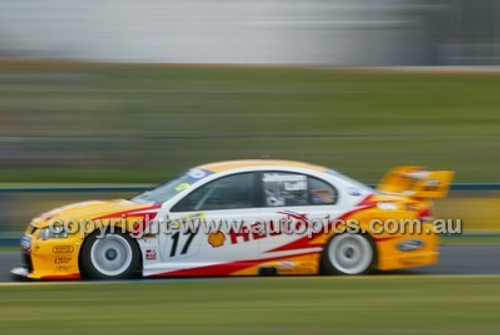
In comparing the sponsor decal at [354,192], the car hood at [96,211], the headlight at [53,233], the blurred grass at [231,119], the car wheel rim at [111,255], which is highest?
the blurred grass at [231,119]

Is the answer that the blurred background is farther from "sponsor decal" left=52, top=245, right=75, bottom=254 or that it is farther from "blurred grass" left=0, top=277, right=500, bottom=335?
"blurred grass" left=0, top=277, right=500, bottom=335

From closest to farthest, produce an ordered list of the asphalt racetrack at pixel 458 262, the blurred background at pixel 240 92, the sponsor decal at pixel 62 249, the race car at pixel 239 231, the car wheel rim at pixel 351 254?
1. the sponsor decal at pixel 62 249
2. the race car at pixel 239 231
3. the car wheel rim at pixel 351 254
4. the asphalt racetrack at pixel 458 262
5. the blurred background at pixel 240 92

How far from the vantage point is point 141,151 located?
2147cm

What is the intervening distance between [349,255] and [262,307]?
8.54 ft

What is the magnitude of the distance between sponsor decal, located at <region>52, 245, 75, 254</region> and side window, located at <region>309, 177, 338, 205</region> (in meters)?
2.61

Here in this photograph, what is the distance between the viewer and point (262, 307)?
847 centimetres

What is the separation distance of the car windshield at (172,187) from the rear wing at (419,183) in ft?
7.22

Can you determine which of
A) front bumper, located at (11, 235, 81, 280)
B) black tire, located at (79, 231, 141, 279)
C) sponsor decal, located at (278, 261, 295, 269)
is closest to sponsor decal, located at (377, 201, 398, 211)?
sponsor decal, located at (278, 261, 295, 269)

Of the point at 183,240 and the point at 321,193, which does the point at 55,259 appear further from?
the point at 321,193

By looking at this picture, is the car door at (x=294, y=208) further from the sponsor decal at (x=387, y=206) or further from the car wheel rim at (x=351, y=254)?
the sponsor decal at (x=387, y=206)

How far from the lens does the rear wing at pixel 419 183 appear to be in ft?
36.5

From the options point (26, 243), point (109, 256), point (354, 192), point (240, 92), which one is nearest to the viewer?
point (109, 256)

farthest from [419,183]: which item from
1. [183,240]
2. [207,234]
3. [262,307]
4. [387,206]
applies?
[262,307]

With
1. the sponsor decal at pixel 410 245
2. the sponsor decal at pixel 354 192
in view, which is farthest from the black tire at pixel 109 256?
the sponsor decal at pixel 410 245
